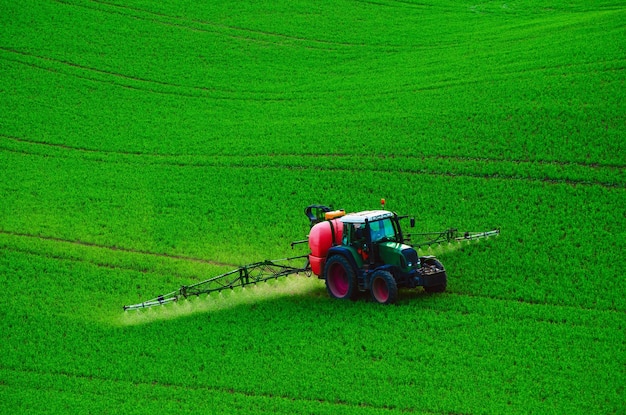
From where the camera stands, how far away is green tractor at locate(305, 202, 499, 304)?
845 inches

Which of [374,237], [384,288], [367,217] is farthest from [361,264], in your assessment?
[367,217]

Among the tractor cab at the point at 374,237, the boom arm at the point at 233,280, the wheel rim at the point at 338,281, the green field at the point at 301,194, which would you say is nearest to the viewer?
the green field at the point at 301,194

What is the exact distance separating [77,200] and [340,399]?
62.7 feet

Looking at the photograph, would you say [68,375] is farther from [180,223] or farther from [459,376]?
[180,223]

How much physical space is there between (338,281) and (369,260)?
4.26 ft

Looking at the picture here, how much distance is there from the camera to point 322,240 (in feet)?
75.9

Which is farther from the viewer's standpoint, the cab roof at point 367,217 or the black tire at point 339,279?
the cab roof at point 367,217

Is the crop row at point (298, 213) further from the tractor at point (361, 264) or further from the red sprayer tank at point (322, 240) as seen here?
the red sprayer tank at point (322, 240)

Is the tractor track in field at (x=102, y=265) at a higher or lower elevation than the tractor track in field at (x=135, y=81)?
lower

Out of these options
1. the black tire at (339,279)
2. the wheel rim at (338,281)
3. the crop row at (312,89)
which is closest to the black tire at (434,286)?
the black tire at (339,279)

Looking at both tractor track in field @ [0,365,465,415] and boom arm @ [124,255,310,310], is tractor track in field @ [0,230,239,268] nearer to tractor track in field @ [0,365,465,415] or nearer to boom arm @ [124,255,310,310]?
boom arm @ [124,255,310,310]

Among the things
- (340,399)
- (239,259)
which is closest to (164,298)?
(239,259)

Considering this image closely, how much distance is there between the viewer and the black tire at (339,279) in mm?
22047

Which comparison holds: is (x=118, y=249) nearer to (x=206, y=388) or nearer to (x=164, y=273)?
(x=164, y=273)
